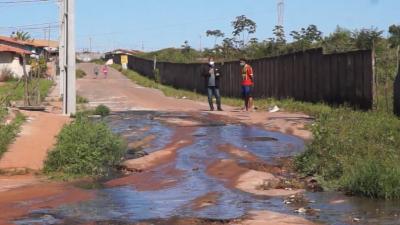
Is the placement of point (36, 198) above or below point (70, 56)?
below

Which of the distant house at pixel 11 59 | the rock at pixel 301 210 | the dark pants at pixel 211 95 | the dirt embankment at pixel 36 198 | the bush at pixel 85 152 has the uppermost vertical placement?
the distant house at pixel 11 59

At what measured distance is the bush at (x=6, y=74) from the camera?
57.5 meters

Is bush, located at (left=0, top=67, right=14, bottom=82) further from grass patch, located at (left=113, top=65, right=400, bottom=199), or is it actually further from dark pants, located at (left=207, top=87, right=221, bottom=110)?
grass patch, located at (left=113, top=65, right=400, bottom=199)

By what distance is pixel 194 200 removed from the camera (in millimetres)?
8133

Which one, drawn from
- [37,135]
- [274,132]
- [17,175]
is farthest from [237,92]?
[17,175]

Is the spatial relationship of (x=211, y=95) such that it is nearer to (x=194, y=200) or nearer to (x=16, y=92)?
(x=194, y=200)

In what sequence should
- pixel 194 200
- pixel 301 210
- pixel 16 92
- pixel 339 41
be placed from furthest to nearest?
pixel 16 92, pixel 339 41, pixel 194 200, pixel 301 210

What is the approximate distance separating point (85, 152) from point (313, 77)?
46.7ft

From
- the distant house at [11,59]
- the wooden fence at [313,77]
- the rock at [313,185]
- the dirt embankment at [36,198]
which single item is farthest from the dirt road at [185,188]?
the distant house at [11,59]

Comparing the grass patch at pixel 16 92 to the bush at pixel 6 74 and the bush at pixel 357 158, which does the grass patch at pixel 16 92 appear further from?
the bush at pixel 6 74

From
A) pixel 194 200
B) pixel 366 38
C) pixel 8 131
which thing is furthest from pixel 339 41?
pixel 194 200

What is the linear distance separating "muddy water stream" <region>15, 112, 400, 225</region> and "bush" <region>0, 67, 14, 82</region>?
46884mm

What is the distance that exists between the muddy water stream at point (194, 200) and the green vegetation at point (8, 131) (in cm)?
245

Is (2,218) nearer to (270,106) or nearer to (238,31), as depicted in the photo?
(270,106)
